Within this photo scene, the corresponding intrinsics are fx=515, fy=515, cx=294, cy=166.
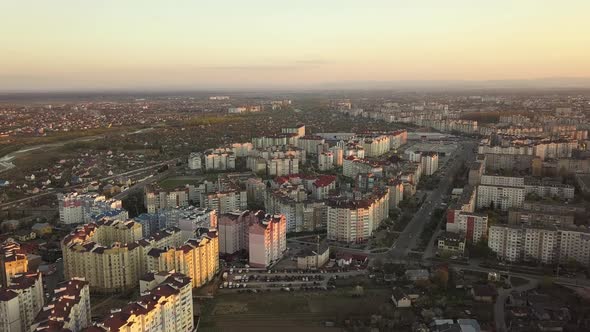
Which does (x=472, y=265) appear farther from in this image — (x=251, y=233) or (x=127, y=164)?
(x=127, y=164)

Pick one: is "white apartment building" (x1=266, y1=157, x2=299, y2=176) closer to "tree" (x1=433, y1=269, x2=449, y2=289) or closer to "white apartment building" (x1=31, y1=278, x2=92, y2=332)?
"tree" (x1=433, y1=269, x2=449, y2=289)

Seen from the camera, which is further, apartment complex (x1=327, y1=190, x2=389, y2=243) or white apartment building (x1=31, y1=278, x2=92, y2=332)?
apartment complex (x1=327, y1=190, x2=389, y2=243)

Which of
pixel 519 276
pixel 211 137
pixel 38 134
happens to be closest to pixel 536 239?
pixel 519 276

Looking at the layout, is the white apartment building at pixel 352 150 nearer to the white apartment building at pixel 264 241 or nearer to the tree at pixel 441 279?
the white apartment building at pixel 264 241

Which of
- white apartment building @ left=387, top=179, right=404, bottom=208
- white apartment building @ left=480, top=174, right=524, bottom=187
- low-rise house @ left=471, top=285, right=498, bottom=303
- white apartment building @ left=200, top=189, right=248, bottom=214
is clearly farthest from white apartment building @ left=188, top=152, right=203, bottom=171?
low-rise house @ left=471, top=285, right=498, bottom=303

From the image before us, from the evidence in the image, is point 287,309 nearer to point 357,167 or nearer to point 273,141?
point 357,167

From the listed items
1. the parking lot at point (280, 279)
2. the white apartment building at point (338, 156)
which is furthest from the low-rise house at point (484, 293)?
the white apartment building at point (338, 156)
